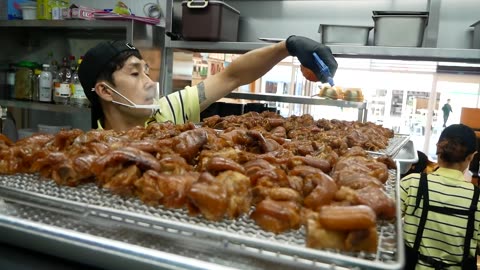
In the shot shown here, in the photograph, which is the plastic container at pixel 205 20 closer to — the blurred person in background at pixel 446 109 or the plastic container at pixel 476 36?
the plastic container at pixel 476 36

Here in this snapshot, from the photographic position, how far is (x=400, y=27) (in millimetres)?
2820

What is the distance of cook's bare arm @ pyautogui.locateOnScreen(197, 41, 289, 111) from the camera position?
2784 millimetres

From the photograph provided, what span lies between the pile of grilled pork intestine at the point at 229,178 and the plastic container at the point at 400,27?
175cm

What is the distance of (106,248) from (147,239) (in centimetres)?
9

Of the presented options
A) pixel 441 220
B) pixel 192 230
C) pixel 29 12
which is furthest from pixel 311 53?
pixel 29 12

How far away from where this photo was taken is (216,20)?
125 inches

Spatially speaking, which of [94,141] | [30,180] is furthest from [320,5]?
[30,180]

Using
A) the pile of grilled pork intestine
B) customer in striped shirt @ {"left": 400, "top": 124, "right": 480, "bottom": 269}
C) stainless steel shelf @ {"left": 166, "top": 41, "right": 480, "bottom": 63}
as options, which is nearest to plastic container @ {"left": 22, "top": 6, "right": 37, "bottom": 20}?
stainless steel shelf @ {"left": 166, "top": 41, "right": 480, "bottom": 63}

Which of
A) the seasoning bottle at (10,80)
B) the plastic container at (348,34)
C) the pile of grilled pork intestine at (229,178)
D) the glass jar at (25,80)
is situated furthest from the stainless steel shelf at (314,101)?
the seasoning bottle at (10,80)

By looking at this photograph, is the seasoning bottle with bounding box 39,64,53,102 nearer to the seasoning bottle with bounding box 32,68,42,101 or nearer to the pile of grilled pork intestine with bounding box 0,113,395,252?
the seasoning bottle with bounding box 32,68,42,101

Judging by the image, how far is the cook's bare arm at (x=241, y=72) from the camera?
2.78 meters

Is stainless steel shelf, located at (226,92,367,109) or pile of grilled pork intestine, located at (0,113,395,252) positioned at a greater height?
stainless steel shelf, located at (226,92,367,109)

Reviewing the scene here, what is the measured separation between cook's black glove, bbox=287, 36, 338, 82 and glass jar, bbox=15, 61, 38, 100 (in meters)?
2.89

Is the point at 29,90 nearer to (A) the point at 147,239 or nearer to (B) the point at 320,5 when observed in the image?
(B) the point at 320,5
